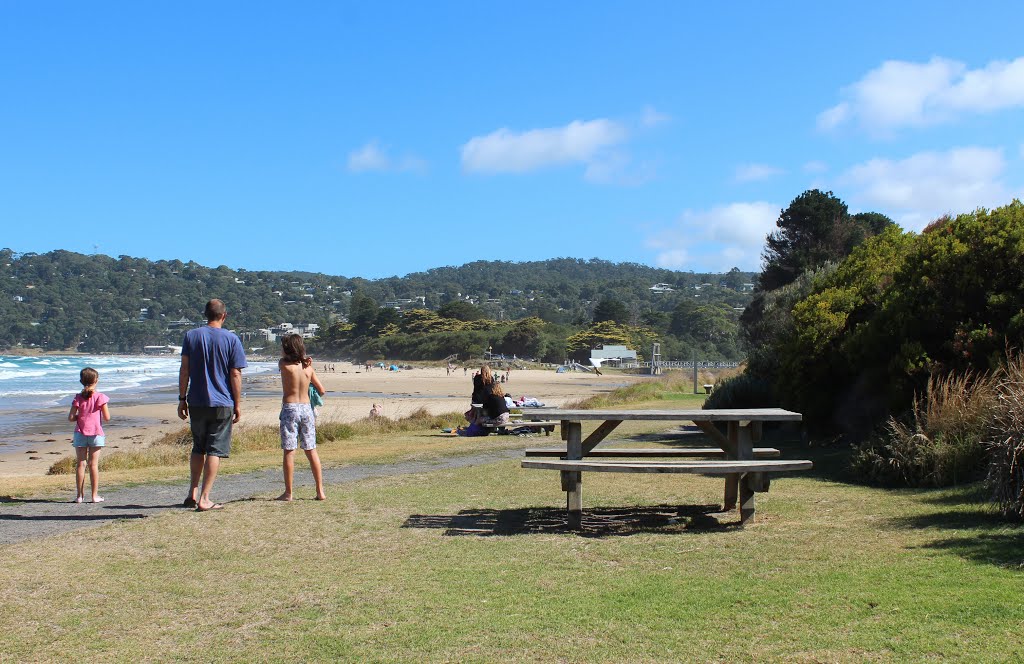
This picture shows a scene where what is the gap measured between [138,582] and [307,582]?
1005mm

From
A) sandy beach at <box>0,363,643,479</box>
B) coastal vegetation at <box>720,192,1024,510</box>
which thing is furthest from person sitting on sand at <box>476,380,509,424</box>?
sandy beach at <box>0,363,643,479</box>

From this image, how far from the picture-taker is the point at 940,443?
8.62 meters

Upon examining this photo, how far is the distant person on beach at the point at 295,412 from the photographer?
8.49 m

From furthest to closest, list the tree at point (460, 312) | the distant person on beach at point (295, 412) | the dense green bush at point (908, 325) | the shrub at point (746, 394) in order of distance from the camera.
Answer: the tree at point (460, 312) < the shrub at point (746, 394) < the dense green bush at point (908, 325) < the distant person on beach at point (295, 412)

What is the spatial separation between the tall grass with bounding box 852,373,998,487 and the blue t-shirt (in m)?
5.97

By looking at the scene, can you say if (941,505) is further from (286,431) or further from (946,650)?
(286,431)

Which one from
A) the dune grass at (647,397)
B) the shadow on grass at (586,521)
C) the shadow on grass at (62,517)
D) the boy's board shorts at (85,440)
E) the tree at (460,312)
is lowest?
the dune grass at (647,397)

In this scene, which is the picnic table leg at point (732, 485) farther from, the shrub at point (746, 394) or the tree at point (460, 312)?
the tree at point (460, 312)

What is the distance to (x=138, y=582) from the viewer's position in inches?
218

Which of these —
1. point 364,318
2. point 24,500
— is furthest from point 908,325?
point 364,318

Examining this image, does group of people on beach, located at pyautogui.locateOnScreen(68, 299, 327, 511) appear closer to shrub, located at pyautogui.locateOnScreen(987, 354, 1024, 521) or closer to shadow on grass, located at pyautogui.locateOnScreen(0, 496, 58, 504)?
shadow on grass, located at pyautogui.locateOnScreen(0, 496, 58, 504)

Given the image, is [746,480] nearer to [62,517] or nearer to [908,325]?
[908,325]

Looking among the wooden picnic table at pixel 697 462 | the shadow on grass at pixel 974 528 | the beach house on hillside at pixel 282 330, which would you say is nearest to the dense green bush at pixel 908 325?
the shadow on grass at pixel 974 528

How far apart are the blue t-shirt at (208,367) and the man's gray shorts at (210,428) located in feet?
0.18
